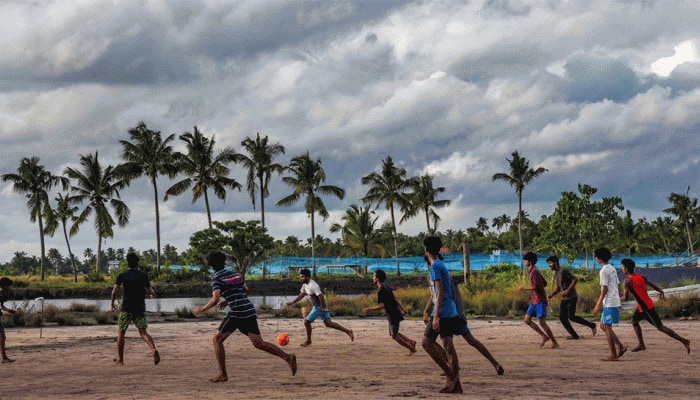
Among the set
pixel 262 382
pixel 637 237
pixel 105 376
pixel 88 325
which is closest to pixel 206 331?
pixel 88 325

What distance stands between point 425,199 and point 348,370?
62.3 meters

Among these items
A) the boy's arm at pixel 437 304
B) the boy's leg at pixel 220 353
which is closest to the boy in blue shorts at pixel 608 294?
the boy's arm at pixel 437 304

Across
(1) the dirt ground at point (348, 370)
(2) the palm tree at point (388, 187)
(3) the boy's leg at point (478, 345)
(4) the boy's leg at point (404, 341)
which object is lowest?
(1) the dirt ground at point (348, 370)

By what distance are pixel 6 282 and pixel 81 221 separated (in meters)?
53.0

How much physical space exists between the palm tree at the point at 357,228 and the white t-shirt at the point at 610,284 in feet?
203

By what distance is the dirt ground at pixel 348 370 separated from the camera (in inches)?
363

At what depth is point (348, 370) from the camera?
37.3ft

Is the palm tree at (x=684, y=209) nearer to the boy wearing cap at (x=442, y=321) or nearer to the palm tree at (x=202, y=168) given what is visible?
the palm tree at (x=202, y=168)

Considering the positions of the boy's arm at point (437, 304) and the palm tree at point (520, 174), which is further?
the palm tree at point (520, 174)

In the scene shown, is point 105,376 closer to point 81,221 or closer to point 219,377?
point 219,377

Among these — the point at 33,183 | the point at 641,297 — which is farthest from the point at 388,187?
the point at 641,297

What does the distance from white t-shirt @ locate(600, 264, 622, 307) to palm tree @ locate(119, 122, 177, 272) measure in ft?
174

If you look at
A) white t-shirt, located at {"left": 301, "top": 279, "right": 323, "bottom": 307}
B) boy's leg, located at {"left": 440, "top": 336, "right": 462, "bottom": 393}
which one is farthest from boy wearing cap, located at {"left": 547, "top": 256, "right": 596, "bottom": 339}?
boy's leg, located at {"left": 440, "top": 336, "right": 462, "bottom": 393}

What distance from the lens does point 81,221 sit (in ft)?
208
